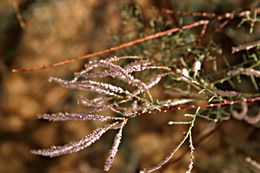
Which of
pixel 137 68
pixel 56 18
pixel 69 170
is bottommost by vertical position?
pixel 69 170

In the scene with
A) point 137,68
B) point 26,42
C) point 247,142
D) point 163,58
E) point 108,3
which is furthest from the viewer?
point 26,42

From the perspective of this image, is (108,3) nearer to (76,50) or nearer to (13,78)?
(76,50)

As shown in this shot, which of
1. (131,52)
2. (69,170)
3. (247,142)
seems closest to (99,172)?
(69,170)

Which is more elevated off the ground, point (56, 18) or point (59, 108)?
point (56, 18)

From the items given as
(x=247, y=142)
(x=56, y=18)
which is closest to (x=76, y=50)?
(x=56, y=18)

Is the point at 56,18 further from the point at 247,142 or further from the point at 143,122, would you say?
the point at 247,142

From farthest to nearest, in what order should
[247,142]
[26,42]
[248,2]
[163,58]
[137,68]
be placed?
[26,42]
[247,142]
[248,2]
[163,58]
[137,68]

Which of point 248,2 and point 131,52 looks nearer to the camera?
point 131,52
